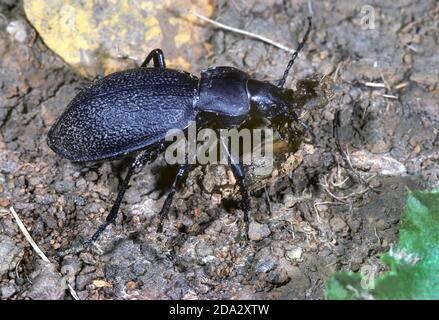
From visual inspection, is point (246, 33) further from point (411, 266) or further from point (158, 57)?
point (411, 266)

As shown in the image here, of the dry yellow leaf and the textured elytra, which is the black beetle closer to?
the textured elytra

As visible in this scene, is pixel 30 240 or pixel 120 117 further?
pixel 120 117

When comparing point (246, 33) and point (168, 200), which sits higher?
point (246, 33)

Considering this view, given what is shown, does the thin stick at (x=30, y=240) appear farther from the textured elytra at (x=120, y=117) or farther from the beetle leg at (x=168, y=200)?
the beetle leg at (x=168, y=200)

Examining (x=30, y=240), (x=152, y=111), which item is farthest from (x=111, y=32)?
(x=30, y=240)

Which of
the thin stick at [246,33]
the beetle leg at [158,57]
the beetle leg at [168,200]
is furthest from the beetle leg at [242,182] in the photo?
the thin stick at [246,33]

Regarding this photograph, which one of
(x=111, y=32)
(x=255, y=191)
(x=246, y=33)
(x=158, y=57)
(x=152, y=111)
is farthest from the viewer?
(x=246, y=33)

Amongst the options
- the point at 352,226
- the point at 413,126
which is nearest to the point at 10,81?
the point at 352,226
